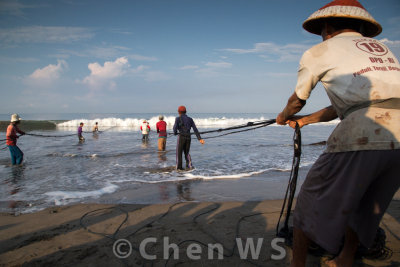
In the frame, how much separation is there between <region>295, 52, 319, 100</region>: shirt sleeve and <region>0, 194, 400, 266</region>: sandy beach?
172cm

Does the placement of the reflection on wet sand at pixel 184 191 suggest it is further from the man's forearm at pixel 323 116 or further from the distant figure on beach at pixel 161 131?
the distant figure on beach at pixel 161 131

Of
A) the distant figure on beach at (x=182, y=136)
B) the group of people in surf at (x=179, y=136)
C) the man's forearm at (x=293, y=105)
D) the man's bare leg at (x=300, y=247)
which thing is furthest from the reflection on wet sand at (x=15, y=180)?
the man's forearm at (x=293, y=105)

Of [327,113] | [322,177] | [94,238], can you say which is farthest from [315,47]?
[94,238]

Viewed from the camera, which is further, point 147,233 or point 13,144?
point 13,144

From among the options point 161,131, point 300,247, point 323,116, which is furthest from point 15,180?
point 323,116

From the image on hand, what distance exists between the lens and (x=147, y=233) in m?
3.18

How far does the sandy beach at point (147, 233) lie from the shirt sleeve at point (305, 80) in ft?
5.64

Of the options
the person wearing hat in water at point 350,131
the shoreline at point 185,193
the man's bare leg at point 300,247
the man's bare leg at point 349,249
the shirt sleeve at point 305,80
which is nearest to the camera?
the person wearing hat in water at point 350,131

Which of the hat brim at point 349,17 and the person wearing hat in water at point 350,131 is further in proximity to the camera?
the hat brim at point 349,17

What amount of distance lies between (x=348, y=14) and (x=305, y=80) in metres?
0.57

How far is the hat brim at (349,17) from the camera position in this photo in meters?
1.84

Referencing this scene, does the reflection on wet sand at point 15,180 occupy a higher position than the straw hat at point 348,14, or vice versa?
the straw hat at point 348,14

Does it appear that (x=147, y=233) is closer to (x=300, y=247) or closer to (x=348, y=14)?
(x=300, y=247)

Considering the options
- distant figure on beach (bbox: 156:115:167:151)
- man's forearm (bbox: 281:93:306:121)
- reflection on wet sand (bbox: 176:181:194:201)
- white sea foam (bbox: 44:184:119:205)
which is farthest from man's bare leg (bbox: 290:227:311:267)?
distant figure on beach (bbox: 156:115:167:151)
